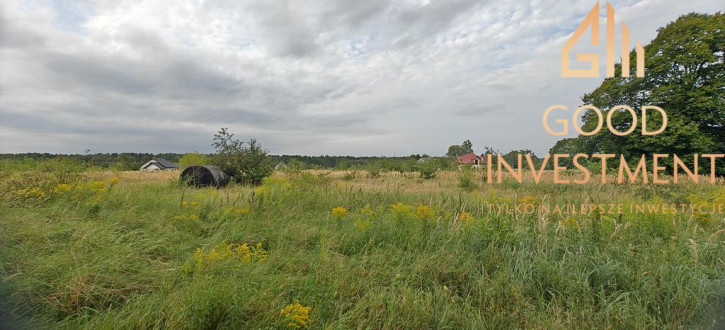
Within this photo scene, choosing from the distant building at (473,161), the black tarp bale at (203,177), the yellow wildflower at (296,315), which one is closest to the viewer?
the yellow wildflower at (296,315)

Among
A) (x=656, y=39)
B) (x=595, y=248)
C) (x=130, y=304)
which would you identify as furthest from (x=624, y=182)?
(x=656, y=39)

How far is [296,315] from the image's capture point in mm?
2000

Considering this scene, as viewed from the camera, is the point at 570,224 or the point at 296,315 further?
the point at 570,224

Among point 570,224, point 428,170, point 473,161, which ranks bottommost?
point 570,224

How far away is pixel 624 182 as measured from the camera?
10461 mm

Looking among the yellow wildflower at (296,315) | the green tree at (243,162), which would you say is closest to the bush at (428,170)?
the green tree at (243,162)

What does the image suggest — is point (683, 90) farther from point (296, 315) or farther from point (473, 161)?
point (296, 315)

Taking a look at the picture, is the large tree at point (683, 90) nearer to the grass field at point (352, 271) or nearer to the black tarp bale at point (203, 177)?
the grass field at point (352, 271)

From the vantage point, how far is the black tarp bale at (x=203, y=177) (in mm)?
10773

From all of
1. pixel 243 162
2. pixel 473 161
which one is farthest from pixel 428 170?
pixel 243 162

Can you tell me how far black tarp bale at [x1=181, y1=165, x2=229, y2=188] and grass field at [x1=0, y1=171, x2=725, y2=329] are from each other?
592 cm

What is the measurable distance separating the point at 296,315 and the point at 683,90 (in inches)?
965

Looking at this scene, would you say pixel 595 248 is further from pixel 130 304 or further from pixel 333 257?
pixel 130 304

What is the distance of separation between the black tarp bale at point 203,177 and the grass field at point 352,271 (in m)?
5.92
